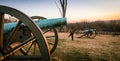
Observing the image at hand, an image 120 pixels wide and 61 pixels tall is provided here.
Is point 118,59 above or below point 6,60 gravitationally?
below

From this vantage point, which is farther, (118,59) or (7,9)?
(118,59)

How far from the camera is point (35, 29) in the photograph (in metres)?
3.09

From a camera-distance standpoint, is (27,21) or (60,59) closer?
(27,21)

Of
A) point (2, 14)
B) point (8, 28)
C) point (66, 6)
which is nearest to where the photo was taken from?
point (2, 14)

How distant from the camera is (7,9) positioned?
317 cm

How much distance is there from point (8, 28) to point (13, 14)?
4.02ft

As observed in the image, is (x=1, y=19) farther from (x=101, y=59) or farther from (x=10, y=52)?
(x=101, y=59)

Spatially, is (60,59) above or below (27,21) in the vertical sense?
below

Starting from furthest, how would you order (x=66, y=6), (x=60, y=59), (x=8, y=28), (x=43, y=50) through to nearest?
(x=66, y=6) → (x=60, y=59) → (x=8, y=28) → (x=43, y=50)

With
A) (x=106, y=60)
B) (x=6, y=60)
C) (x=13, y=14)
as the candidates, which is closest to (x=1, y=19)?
(x=13, y=14)

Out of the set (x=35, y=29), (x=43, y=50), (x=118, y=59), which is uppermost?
(x=35, y=29)

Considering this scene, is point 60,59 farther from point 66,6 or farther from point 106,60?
point 66,6

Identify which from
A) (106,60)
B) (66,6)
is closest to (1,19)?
(106,60)

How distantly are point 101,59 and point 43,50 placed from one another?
421 cm
